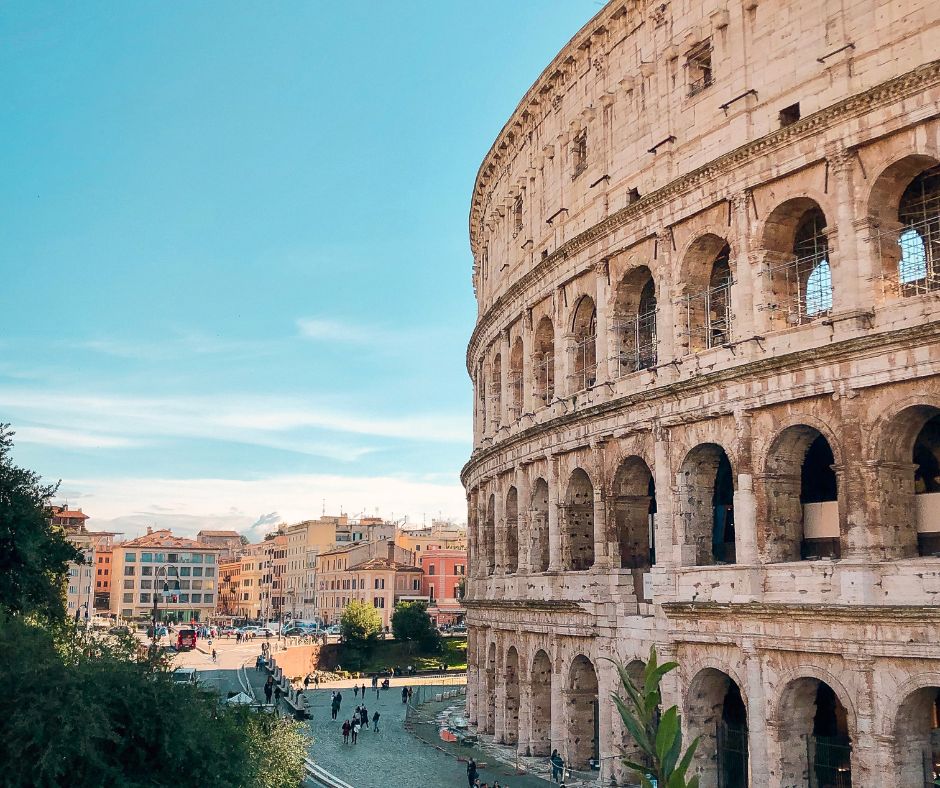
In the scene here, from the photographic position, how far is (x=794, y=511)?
21375mm

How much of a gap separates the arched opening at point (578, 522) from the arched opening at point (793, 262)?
827cm

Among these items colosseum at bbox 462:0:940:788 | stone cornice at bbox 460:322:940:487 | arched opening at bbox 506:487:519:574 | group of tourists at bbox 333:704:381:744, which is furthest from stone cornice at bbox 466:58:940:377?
group of tourists at bbox 333:704:381:744

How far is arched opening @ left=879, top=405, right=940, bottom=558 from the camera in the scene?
1894 centimetres

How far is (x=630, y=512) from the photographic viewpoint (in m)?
26.5

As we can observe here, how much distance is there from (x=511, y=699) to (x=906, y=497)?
53.4ft

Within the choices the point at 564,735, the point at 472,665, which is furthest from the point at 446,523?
the point at 564,735

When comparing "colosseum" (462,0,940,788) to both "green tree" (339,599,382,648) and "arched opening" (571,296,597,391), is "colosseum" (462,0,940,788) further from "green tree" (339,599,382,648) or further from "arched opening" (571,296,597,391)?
"green tree" (339,599,382,648)

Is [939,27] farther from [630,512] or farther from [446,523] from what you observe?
[446,523]

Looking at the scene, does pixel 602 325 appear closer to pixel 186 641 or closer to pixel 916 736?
pixel 916 736

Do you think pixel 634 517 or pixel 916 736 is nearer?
pixel 916 736

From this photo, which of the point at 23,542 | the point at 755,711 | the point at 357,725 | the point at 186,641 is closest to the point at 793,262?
the point at 755,711

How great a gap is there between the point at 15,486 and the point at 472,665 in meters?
17.4

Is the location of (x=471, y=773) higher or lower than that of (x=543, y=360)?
lower

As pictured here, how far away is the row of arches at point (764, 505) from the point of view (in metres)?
19.2
